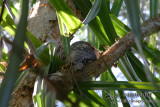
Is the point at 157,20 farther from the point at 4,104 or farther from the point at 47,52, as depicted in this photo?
the point at 4,104

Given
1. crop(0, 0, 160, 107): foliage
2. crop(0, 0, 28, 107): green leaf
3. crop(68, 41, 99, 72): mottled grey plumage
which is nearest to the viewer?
crop(0, 0, 28, 107): green leaf

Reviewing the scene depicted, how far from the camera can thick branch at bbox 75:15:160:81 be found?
2.12 feet

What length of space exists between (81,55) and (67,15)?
14 centimetres

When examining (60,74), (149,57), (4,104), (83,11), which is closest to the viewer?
(4,104)

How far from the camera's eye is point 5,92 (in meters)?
0.24

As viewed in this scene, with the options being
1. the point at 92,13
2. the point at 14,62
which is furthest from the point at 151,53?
the point at 14,62

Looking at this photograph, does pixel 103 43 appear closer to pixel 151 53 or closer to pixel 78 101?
pixel 151 53

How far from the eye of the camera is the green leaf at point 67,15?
26.6 inches

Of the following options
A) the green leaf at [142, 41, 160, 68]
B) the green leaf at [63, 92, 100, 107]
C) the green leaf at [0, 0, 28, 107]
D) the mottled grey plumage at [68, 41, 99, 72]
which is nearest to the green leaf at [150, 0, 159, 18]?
the green leaf at [142, 41, 160, 68]

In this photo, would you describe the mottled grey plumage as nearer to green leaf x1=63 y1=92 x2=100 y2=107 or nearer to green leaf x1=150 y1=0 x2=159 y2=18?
green leaf x1=63 y1=92 x2=100 y2=107

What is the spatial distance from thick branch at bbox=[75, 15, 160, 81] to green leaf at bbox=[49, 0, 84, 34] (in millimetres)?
109

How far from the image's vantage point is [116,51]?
0.65 metres

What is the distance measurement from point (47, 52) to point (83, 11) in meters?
0.28

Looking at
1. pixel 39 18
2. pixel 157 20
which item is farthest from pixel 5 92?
pixel 39 18
